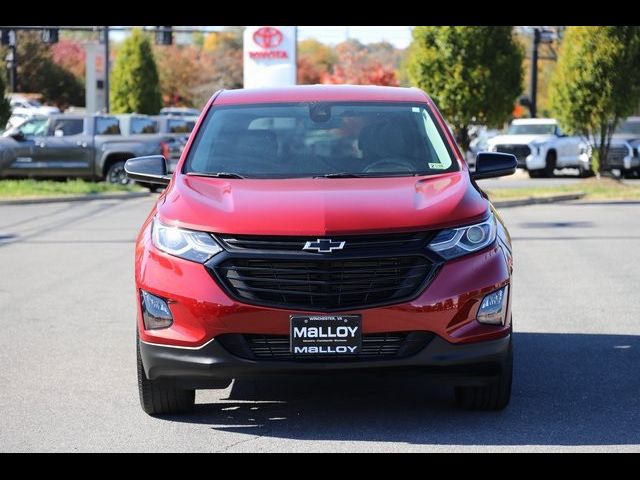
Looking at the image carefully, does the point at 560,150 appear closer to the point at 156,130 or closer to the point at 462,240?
the point at 156,130

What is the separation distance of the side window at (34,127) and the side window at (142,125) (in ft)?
6.65

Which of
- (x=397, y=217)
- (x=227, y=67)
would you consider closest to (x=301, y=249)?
(x=397, y=217)

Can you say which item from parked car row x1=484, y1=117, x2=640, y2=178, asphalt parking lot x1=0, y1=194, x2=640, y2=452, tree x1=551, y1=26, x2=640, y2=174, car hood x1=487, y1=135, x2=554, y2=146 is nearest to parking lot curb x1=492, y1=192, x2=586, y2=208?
tree x1=551, y1=26, x2=640, y2=174

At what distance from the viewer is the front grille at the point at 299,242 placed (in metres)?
5.97

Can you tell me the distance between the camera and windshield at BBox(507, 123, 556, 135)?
36578mm

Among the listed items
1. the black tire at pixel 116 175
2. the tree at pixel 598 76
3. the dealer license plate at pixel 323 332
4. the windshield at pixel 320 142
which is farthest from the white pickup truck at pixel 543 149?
the dealer license plate at pixel 323 332

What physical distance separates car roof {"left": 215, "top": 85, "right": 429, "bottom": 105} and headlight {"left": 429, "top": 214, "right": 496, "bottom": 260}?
1.71 meters

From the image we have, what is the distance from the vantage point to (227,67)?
3568 inches

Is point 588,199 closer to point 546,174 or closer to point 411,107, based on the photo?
point 546,174

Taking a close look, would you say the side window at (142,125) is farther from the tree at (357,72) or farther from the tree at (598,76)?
the tree at (357,72)

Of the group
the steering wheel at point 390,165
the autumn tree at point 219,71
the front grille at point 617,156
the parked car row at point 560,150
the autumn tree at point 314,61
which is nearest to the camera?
the steering wheel at point 390,165

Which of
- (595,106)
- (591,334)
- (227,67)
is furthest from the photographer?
(227,67)

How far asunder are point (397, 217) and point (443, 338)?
24.8 inches

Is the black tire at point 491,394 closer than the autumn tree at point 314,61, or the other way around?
the black tire at point 491,394
